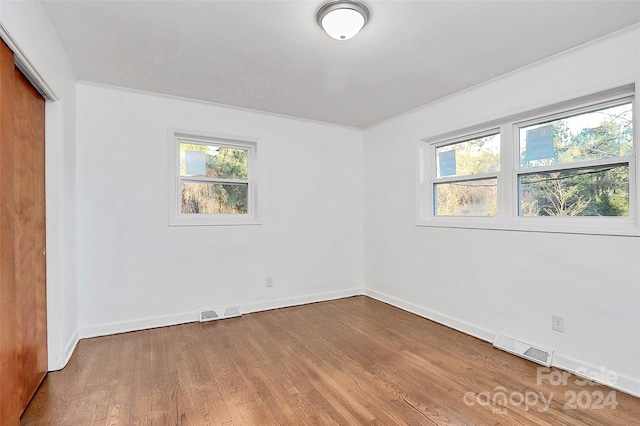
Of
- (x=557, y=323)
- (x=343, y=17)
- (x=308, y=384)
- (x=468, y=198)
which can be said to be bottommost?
(x=308, y=384)

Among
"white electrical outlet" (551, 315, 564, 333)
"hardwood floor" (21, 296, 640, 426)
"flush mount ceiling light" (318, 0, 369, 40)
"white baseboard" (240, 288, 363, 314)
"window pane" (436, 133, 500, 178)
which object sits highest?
"flush mount ceiling light" (318, 0, 369, 40)

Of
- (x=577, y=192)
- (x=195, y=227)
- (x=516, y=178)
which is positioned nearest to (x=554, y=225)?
(x=577, y=192)

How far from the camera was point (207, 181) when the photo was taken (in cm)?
375

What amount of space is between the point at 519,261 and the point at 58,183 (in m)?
3.80

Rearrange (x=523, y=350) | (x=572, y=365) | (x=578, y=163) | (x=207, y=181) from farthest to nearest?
(x=207, y=181)
(x=523, y=350)
(x=578, y=163)
(x=572, y=365)

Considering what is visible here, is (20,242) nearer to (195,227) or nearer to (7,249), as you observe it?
(7,249)

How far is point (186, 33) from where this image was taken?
87.7 inches

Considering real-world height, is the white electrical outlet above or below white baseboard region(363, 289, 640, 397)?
above

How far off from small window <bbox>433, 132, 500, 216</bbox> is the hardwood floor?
132 cm

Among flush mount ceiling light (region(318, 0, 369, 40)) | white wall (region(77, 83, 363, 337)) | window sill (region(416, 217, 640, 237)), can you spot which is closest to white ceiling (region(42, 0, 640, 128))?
flush mount ceiling light (region(318, 0, 369, 40))

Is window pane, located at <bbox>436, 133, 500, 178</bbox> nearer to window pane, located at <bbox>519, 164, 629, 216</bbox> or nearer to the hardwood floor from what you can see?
window pane, located at <bbox>519, 164, 629, 216</bbox>

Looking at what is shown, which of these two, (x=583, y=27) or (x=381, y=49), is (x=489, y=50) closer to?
(x=583, y=27)

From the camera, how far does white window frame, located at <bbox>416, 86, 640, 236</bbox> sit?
2236 mm

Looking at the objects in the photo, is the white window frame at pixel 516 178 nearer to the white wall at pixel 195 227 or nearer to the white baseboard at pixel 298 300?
the white wall at pixel 195 227
